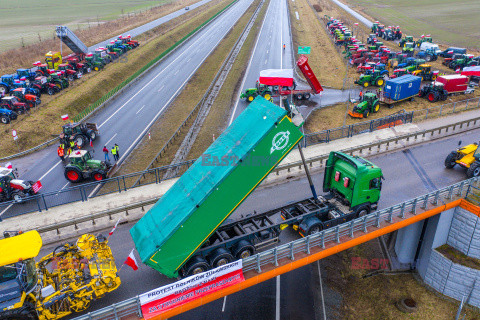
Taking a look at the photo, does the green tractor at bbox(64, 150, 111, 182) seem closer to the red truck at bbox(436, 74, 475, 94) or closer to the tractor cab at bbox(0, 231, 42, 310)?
the tractor cab at bbox(0, 231, 42, 310)

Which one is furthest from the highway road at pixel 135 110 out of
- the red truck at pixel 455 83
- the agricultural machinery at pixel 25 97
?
the red truck at pixel 455 83

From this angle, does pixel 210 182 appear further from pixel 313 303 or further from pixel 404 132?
pixel 404 132

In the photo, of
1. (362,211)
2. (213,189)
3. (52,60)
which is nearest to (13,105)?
(52,60)

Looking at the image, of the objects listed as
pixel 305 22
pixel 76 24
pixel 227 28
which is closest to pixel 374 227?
pixel 227 28

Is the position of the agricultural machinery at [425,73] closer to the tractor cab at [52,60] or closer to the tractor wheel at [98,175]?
the tractor wheel at [98,175]

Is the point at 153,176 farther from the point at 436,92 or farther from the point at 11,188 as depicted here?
the point at 436,92
